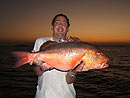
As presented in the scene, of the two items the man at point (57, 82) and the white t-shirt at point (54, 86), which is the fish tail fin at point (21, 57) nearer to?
the man at point (57, 82)

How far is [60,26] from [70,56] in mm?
1184

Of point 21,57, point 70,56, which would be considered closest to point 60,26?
point 70,56

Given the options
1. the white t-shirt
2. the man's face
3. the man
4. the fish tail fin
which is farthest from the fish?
the man's face

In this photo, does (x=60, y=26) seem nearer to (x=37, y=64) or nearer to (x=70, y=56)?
(x=70, y=56)

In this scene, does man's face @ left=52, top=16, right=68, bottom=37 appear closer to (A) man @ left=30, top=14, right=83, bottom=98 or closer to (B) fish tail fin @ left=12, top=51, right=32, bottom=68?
(A) man @ left=30, top=14, right=83, bottom=98

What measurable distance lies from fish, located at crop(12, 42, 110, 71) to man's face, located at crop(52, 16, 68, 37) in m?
0.81

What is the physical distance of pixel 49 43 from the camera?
10.6 feet

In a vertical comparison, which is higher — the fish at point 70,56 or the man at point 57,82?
the fish at point 70,56

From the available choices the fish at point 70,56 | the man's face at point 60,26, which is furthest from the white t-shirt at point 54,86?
the man's face at point 60,26

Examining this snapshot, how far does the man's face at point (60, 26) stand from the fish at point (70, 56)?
0.81 metres

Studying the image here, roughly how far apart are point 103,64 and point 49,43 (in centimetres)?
142

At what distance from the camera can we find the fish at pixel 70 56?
2949 mm

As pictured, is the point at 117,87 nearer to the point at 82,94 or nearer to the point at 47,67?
the point at 82,94

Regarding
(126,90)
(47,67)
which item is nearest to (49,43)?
(47,67)
